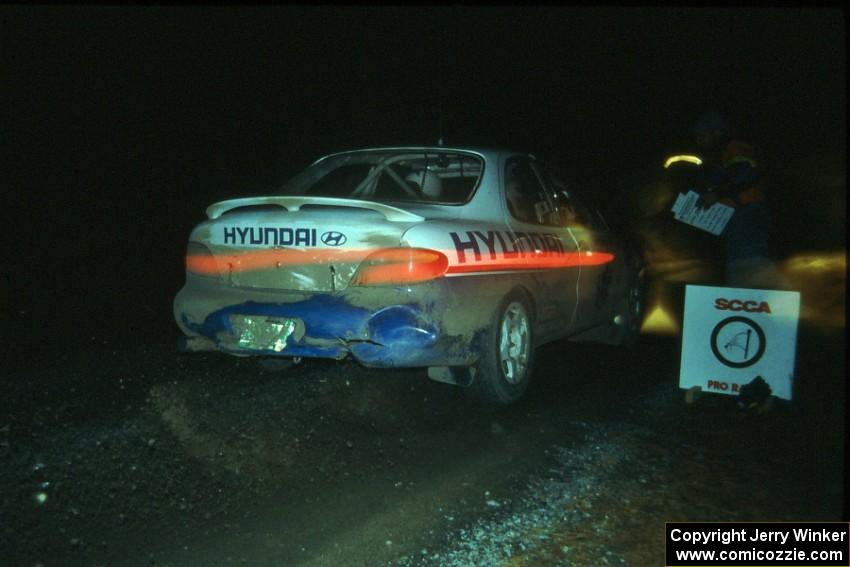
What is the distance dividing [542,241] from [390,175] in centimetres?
118

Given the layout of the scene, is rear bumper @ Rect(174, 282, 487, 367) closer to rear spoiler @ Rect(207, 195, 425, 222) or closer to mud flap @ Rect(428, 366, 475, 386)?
mud flap @ Rect(428, 366, 475, 386)

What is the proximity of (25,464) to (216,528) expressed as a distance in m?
1.26

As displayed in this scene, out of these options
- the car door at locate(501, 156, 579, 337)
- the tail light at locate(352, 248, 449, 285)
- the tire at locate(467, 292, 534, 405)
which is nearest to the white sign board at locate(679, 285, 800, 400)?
the car door at locate(501, 156, 579, 337)

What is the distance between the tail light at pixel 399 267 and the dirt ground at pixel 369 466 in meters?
0.92

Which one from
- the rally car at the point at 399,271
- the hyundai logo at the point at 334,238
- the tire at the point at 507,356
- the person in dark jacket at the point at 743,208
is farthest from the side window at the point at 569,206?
the hyundai logo at the point at 334,238

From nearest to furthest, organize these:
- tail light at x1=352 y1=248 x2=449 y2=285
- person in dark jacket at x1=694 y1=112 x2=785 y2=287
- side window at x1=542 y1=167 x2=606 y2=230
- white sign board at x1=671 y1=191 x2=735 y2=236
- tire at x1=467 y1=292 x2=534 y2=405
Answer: tail light at x1=352 y1=248 x2=449 y2=285
tire at x1=467 y1=292 x2=534 y2=405
person in dark jacket at x1=694 y1=112 x2=785 y2=287
white sign board at x1=671 y1=191 x2=735 y2=236
side window at x1=542 y1=167 x2=606 y2=230

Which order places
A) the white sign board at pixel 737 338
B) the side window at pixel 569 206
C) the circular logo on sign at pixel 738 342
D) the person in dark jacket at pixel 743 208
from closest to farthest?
1. the white sign board at pixel 737 338
2. the circular logo on sign at pixel 738 342
3. the person in dark jacket at pixel 743 208
4. the side window at pixel 569 206

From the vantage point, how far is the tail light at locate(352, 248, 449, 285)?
15.6 feet

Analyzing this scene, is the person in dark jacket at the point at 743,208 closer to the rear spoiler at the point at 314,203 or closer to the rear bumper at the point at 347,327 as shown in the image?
the rear bumper at the point at 347,327

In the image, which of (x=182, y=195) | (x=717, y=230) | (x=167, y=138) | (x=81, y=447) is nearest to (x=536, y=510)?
(x=81, y=447)

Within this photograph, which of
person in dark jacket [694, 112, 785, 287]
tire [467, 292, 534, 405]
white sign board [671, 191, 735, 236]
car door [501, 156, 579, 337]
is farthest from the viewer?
white sign board [671, 191, 735, 236]

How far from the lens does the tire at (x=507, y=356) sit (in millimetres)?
5320

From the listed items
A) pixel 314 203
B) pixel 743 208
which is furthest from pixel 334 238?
pixel 743 208

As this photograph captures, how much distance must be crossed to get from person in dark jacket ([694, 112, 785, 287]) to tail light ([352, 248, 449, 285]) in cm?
268
